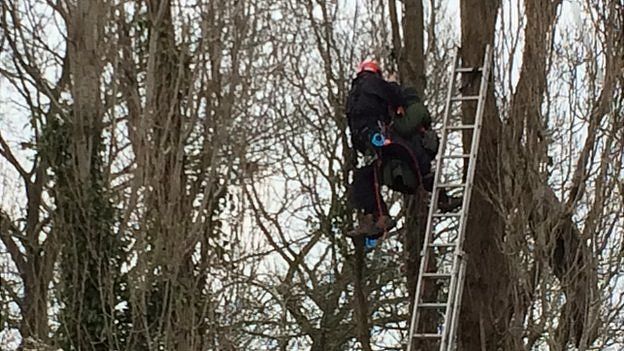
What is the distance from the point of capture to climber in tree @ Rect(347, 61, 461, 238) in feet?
24.7

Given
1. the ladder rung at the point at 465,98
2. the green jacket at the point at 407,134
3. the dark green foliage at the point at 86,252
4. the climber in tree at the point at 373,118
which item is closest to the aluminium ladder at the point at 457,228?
the ladder rung at the point at 465,98

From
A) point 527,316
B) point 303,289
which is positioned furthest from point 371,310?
point 527,316

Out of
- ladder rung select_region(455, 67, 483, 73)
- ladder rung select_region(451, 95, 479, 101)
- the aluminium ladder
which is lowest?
the aluminium ladder

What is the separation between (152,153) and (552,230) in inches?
156

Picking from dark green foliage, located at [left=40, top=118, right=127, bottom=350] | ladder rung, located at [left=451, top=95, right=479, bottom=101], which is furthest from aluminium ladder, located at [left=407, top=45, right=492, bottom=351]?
dark green foliage, located at [left=40, top=118, right=127, bottom=350]

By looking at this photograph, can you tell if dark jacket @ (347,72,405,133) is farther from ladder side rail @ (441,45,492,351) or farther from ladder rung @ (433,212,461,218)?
ladder rung @ (433,212,461,218)

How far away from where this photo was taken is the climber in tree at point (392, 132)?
24.7 ft

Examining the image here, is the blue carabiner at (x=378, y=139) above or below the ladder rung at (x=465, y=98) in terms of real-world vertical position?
below

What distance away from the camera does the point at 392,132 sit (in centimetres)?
754

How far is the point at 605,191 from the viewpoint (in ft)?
24.9

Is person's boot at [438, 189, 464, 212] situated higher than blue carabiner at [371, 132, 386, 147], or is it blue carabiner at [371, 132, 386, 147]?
blue carabiner at [371, 132, 386, 147]

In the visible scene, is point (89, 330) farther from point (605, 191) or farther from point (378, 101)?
point (605, 191)

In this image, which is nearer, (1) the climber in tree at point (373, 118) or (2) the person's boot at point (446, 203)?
(1) the climber in tree at point (373, 118)

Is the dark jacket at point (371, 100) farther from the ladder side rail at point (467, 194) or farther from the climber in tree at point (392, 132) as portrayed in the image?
the ladder side rail at point (467, 194)
